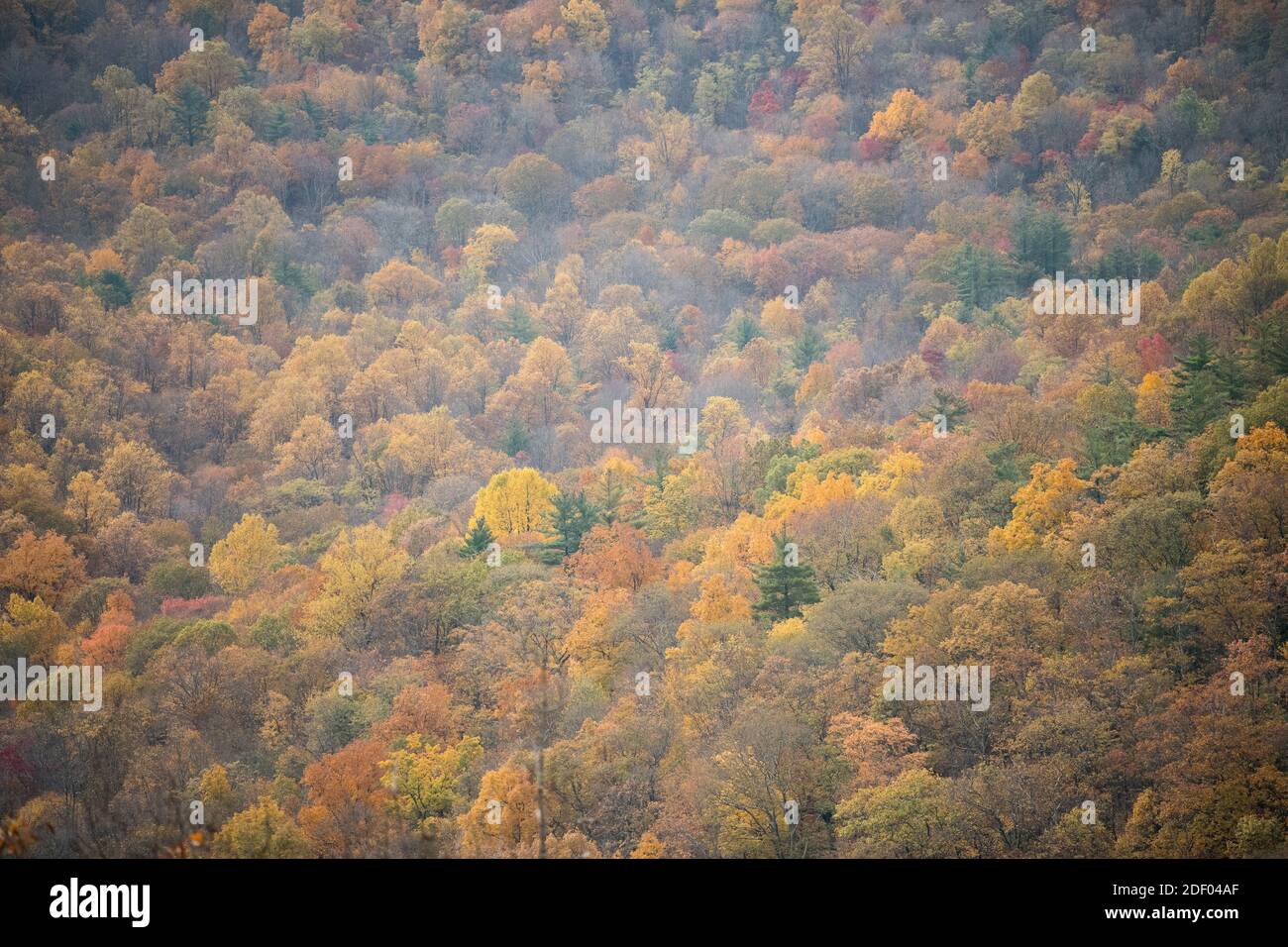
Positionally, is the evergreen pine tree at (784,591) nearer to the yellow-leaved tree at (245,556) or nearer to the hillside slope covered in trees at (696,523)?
the hillside slope covered in trees at (696,523)

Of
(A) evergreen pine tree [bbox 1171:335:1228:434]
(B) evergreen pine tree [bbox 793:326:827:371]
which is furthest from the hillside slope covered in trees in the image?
(B) evergreen pine tree [bbox 793:326:827:371]

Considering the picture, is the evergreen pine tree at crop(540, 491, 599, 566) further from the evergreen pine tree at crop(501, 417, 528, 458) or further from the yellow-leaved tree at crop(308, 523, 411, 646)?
the evergreen pine tree at crop(501, 417, 528, 458)

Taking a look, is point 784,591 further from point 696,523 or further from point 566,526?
point 696,523

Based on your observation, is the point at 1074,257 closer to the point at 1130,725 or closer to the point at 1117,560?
the point at 1117,560

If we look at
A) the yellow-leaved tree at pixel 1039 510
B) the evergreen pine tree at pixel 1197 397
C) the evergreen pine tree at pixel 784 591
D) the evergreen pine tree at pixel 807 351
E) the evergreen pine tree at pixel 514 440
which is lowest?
the evergreen pine tree at pixel 784 591

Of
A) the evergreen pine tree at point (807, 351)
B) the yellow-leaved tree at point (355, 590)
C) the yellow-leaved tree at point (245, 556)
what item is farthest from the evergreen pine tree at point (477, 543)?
the evergreen pine tree at point (807, 351)
